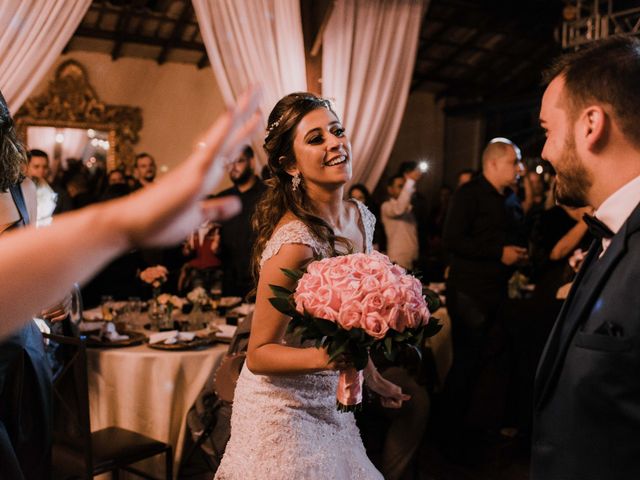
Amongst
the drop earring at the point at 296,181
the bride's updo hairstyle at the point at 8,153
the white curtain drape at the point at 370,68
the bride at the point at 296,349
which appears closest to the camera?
the bride at the point at 296,349

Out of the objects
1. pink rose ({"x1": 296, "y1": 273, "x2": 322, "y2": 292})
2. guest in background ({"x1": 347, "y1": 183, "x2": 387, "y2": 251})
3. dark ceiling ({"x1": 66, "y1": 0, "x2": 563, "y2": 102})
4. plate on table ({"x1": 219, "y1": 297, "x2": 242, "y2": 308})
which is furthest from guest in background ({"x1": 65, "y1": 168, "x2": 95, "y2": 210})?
pink rose ({"x1": 296, "y1": 273, "x2": 322, "y2": 292})

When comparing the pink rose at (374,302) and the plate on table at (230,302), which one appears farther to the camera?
the plate on table at (230,302)

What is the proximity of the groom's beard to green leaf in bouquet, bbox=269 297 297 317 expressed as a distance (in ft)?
2.45

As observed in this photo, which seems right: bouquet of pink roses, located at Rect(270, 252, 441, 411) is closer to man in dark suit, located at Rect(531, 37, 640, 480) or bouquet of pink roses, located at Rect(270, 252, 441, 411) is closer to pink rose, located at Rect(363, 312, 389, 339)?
pink rose, located at Rect(363, 312, 389, 339)

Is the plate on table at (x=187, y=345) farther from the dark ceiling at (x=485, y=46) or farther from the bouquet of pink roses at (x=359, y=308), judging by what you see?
the dark ceiling at (x=485, y=46)

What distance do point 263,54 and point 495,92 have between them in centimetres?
1209

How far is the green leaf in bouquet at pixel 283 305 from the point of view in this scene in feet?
5.62

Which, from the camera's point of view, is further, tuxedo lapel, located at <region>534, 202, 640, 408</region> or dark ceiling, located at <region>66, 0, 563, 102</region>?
dark ceiling, located at <region>66, 0, 563, 102</region>

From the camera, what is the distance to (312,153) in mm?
2088

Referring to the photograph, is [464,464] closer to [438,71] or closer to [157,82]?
[157,82]

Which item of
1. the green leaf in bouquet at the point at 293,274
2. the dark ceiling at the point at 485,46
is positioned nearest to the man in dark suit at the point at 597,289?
the green leaf in bouquet at the point at 293,274

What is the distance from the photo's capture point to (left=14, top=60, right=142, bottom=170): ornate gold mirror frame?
9086 mm

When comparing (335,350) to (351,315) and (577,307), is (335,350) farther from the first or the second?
(577,307)

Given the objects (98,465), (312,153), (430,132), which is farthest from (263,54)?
(430,132)
